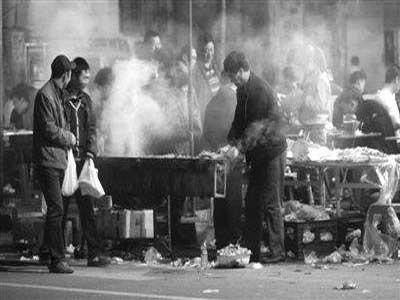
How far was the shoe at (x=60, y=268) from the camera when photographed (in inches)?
479

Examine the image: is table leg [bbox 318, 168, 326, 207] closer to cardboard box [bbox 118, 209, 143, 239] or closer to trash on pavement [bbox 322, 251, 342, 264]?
trash on pavement [bbox 322, 251, 342, 264]

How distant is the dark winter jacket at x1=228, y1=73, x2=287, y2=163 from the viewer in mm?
12547

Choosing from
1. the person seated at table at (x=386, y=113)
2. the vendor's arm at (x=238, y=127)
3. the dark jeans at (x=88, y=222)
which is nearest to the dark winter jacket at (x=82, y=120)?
the dark jeans at (x=88, y=222)

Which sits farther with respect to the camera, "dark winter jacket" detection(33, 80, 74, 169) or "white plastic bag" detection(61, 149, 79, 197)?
"white plastic bag" detection(61, 149, 79, 197)

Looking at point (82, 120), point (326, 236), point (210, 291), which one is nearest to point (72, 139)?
point (82, 120)

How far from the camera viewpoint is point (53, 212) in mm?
12148

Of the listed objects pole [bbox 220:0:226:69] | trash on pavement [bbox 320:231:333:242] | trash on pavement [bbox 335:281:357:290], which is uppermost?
pole [bbox 220:0:226:69]

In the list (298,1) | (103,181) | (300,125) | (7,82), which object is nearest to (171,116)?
(103,181)

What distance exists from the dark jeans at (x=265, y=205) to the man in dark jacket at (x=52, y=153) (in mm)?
1987

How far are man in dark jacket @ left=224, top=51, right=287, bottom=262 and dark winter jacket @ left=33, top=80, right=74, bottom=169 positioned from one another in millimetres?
1876

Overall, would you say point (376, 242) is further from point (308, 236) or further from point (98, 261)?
point (98, 261)

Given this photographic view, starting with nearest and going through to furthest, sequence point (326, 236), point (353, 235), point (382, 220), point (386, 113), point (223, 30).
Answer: point (382, 220) → point (353, 235) → point (326, 236) → point (386, 113) → point (223, 30)

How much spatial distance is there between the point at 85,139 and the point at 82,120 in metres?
0.21

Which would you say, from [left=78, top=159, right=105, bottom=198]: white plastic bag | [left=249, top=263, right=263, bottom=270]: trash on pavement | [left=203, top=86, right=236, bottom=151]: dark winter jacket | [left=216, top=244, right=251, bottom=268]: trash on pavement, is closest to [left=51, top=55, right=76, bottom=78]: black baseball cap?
[left=78, top=159, right=105, bottom=198]: white plastic bag
